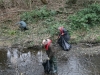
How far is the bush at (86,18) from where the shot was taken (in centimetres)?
1574

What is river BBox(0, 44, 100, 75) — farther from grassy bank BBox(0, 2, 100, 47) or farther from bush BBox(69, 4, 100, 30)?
bush BBox(69, 4, 100, 30)

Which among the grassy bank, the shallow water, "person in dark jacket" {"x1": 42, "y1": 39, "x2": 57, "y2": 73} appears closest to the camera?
"person in dark jacket" {"x1": 42, "y1": 39, "x2": 57, "y2": 73}

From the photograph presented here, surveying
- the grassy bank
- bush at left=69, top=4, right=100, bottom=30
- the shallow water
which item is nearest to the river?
the shallow water

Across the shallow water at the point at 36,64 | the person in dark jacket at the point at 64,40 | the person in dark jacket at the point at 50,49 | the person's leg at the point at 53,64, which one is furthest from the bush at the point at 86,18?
the person in dark jacket at the point at 50,49

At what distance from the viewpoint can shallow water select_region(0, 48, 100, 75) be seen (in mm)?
11477

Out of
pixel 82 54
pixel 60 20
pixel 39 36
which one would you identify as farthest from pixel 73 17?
pixel 82 54

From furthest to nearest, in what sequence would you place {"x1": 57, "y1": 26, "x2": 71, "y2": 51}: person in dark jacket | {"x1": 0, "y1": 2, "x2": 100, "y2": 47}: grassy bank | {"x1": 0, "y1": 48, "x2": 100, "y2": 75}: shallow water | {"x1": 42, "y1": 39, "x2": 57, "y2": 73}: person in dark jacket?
{"x1": 0, "y1": 2, "x2": 100, "y2": 47}: grassy bank < {"x1": 57, "y1": 26, "x2": 71, "y2": 51}: person in dark jacket < {"x1": 0, "y1": 48, "x2": 100, "y2": 75}: shallow water < {"x1": 42, "y1": 39, "x2": 57, "y2": 73}: person in dark jacket

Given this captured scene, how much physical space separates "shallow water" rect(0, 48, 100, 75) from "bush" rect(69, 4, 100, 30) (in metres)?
3.12

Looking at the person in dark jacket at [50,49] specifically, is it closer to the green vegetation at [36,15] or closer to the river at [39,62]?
the river at [39,62]

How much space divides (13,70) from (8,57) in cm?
169

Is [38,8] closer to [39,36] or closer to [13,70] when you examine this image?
[39,36]

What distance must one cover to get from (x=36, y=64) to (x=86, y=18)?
17.2ft

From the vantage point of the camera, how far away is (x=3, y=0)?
63.4 ft

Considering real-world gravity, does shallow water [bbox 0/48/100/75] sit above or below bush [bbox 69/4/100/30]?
below
